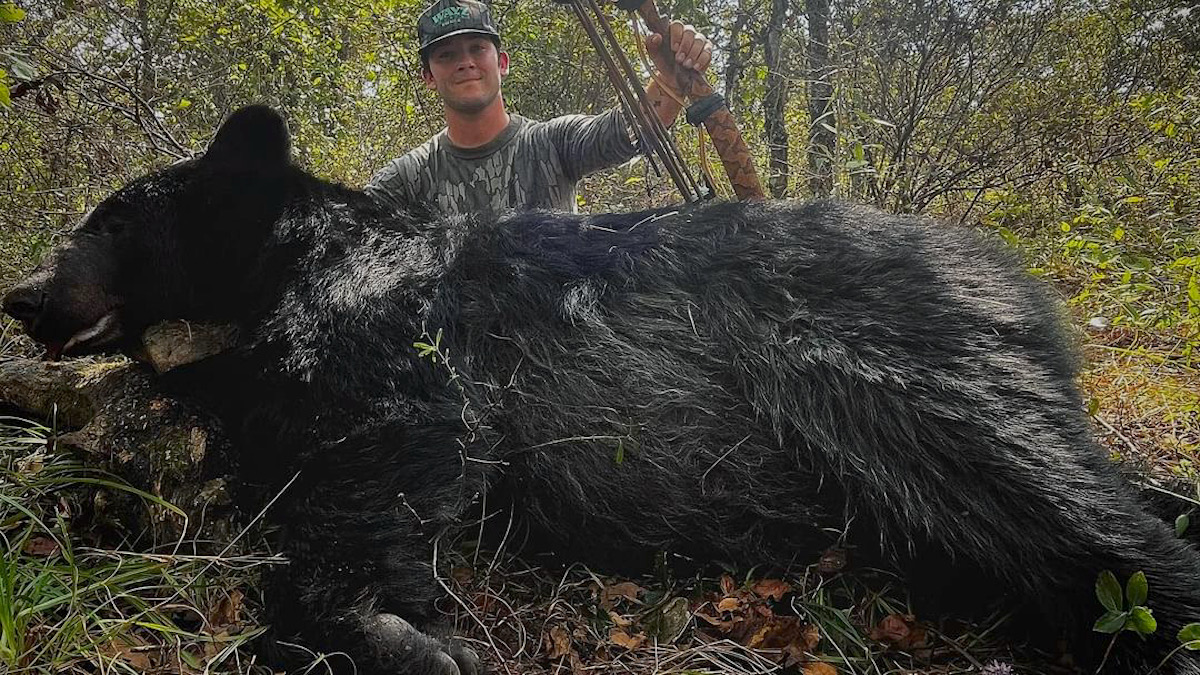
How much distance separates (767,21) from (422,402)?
24.9 ft

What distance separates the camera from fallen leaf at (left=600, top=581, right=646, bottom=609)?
2.32 metres

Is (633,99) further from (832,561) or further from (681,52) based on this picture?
(832,561)

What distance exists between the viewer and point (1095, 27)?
19.4ft

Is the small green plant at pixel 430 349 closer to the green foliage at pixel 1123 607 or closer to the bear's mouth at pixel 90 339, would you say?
the bear's mouth at pixel 90 339

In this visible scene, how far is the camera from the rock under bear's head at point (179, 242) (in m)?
2.64

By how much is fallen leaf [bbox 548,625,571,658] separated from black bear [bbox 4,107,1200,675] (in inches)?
11.1

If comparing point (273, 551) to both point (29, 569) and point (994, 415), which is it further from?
point (994, 415)

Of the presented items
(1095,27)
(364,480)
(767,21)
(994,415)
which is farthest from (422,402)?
(767,21)

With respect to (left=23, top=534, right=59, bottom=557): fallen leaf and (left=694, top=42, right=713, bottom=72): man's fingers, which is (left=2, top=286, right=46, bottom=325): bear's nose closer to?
(left=23, top=534, right=59, bottom=557): fallen leaf

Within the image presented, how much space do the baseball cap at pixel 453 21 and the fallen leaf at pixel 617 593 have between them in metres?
3.29

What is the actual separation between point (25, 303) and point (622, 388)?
6.78ft

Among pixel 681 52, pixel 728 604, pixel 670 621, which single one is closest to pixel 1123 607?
pixel 728 604

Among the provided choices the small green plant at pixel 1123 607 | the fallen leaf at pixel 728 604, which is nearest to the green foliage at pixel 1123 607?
the small green plant at pixel 1123 607

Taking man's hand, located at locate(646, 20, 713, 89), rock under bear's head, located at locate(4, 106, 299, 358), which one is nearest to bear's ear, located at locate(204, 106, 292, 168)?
rock under bear's head, located at locate(4, 106, 299, 358)
